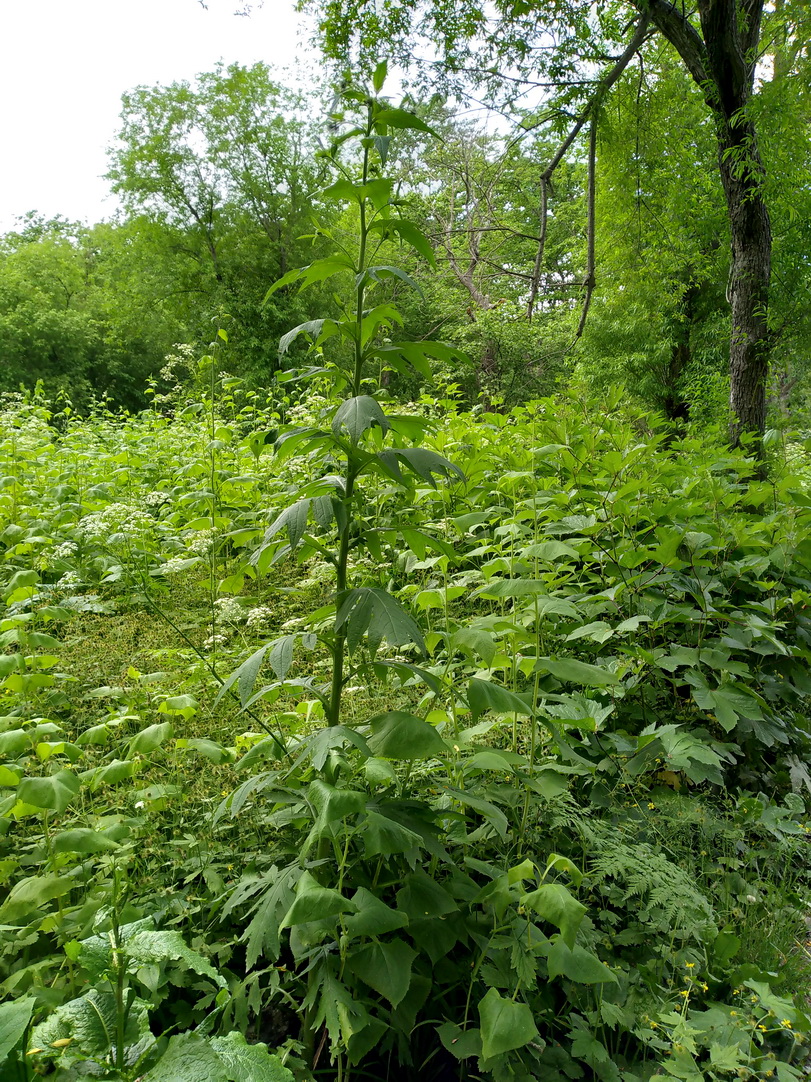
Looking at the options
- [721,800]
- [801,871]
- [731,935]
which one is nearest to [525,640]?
[731,935]

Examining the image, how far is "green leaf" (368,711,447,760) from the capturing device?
1.34 meters

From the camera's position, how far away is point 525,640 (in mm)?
1904

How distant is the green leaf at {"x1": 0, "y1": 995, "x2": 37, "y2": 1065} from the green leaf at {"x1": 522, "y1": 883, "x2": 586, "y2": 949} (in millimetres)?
886

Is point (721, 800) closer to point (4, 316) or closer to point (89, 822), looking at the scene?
point (89, 822)

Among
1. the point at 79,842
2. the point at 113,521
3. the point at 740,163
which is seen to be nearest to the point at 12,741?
the point at 79,842

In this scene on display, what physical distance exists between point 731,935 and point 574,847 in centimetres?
48

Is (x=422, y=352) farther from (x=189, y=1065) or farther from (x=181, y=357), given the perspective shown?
(x=181, y=357)

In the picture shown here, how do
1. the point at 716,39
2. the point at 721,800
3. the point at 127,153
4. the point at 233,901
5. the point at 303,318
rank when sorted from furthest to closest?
the point at 127,153 < the point at 303,318 < the point at 716,39 < the point at 721,800 < the point at 233,901

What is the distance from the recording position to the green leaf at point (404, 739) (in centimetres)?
134

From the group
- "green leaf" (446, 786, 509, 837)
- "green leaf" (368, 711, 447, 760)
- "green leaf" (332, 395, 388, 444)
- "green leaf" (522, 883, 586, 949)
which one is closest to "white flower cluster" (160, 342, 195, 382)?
"green leaf" (332, 395, 388, 444)

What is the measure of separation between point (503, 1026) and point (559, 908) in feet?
0.84

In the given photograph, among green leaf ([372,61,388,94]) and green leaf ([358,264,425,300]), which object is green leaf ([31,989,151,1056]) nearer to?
green leaf ([358,264,425,300])

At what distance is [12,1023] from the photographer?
1.02 m

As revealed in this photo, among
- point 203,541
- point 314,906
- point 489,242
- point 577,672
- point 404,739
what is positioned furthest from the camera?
point 489,242
